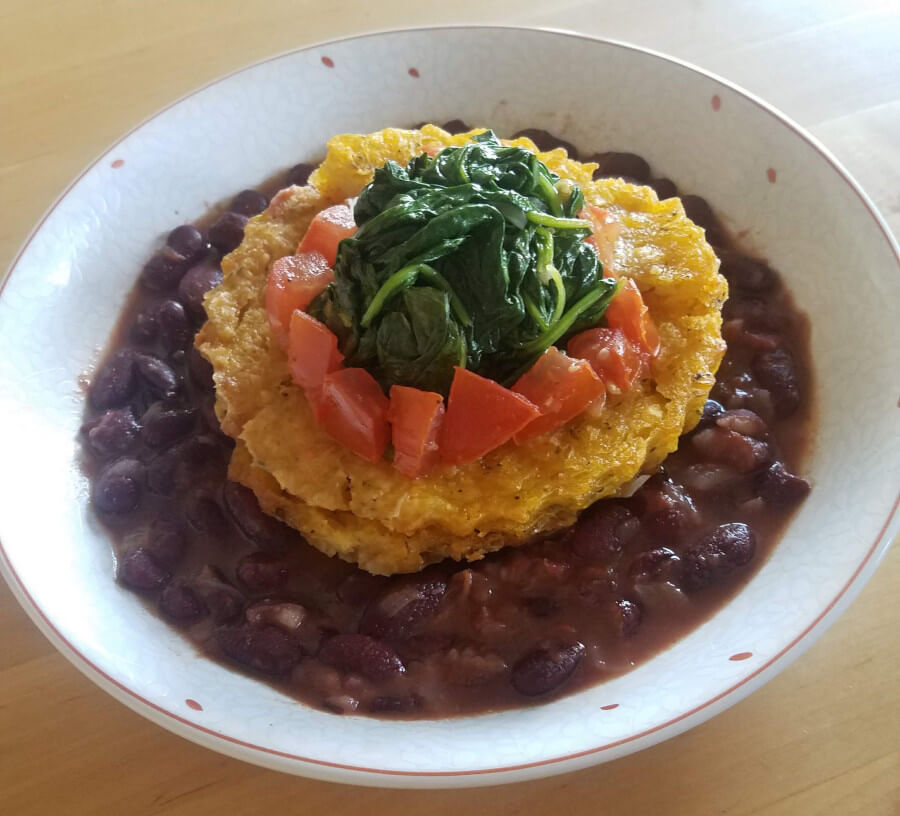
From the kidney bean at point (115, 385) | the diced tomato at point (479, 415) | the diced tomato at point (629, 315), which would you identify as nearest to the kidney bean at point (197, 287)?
the kidney bean at point (115, 385)

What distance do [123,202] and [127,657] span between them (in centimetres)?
251

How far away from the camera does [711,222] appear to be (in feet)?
14.6

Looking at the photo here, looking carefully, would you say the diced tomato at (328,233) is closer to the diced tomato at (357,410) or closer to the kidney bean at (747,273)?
the diced tomato at (357,410)

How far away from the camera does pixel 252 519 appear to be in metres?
3.46

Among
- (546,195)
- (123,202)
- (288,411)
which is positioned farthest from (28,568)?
(546,195)

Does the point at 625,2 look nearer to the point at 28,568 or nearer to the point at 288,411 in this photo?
the point at 288,411

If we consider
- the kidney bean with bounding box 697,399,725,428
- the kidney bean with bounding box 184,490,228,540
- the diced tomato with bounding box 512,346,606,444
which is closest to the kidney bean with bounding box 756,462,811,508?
the kidney bean with bounding box 697,399,725,428

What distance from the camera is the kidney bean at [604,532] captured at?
3326mm

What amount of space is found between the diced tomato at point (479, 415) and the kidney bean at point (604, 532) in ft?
1.77

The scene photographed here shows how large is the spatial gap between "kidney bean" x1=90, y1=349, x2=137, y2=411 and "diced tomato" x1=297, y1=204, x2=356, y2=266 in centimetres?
103

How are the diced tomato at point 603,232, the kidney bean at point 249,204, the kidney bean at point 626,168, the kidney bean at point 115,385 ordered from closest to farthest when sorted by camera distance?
1. the diced tomato at point 603,232
2. the kidney bean at point 115,385
3. the kidney bean at point 249,204
4. the kidney bean at point 626,168

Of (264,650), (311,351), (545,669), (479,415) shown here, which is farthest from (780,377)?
(264,650)

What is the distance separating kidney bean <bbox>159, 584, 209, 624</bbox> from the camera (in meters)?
3.24

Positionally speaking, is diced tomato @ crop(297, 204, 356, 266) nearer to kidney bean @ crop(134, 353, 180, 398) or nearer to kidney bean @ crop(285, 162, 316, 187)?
kidney bean @ crop(134, 353, 180, 398)
